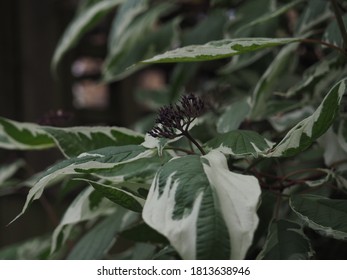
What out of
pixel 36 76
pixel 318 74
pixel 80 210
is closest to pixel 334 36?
pixel 318 74

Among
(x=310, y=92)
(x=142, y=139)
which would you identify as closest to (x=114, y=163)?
(x=142, y=139)

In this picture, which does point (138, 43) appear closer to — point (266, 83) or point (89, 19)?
point (89, 19)

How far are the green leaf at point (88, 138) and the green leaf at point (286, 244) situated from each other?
179mm

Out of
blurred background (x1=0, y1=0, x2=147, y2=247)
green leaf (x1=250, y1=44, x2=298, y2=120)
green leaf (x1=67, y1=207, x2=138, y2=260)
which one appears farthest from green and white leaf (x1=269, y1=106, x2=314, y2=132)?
blurred background (x1=0, y1=0, x2=147, y2=247)

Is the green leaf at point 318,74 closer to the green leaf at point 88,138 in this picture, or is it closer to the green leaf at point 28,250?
the green leaf at point 88,138

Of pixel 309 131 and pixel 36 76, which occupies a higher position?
pixel 309 131

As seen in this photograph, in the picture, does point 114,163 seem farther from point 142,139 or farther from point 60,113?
point 60,113

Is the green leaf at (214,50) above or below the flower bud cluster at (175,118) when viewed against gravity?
above

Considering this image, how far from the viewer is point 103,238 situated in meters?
0.76

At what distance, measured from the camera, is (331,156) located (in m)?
0.69

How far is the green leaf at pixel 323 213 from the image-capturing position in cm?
52

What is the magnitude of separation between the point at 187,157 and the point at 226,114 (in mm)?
291

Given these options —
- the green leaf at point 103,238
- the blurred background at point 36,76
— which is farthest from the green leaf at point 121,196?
the blurred background at point 36,76

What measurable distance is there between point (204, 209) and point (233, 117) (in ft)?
1.12
